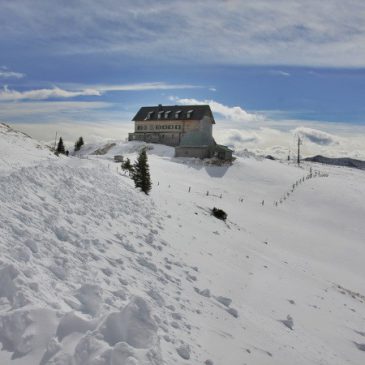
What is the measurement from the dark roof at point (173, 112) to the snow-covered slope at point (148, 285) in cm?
6093

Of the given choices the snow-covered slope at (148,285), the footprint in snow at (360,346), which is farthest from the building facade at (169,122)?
the footprint in snow at (360,346)

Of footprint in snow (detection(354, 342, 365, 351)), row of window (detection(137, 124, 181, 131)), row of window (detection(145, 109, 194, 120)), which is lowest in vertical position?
footprint in snow (detection(354, 342, 365, 351))

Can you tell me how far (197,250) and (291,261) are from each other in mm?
8841

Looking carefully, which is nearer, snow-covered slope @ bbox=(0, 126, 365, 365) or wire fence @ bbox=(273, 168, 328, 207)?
snow-covered slope @ bbox=(0, 126, 365, 365)

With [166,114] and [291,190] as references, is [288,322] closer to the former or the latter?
[291,190]

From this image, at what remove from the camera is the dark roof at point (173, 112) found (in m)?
87.9

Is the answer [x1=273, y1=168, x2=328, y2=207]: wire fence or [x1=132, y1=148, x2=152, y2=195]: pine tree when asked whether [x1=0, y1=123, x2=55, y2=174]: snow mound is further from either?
[x1=273, y1=168, x2=328, y2=207]: wire fence

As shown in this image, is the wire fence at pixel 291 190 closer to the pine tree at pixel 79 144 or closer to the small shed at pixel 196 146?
the small shed at pixel 196 146

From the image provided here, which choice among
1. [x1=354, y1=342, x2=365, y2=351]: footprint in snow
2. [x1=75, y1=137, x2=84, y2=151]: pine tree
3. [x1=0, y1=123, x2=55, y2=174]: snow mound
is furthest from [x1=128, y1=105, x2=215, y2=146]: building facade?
[x1=354, y1=342, x2=365, y2=351]: footprint in snow

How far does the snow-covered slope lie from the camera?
7.40m

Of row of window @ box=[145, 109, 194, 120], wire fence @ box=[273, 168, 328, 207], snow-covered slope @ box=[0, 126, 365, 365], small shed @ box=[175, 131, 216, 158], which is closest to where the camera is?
snow-covered slope @ box=[0, 126, 365, 365]

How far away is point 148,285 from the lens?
11375mm

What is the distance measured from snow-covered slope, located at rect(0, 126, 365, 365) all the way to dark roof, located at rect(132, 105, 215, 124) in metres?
60.9

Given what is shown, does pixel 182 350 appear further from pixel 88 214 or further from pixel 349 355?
pixel 88 214
